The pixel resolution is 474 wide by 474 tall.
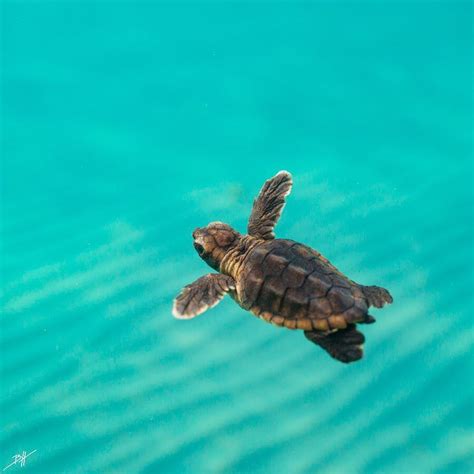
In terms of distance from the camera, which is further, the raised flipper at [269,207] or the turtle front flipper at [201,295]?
the raised flipper at [269,207]

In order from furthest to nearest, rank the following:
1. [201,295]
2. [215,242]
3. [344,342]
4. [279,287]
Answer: [215,242] → [201,295] → [279,287] → [344,342]

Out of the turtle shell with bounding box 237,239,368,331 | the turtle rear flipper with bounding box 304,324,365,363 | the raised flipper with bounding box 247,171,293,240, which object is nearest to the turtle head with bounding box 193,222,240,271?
the raised flipper with bounding box 247,171,293,240

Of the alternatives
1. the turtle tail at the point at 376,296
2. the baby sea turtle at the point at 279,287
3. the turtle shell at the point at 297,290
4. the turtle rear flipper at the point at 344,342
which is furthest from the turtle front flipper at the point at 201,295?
the turtle tail at the point at 376,296

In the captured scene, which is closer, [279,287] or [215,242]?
[279,287]

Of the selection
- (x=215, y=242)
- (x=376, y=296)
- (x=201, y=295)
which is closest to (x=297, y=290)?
(x=376, y=296)

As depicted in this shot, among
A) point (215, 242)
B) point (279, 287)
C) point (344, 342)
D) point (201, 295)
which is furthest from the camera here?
point (215, 242)

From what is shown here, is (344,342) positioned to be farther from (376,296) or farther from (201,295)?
(201,295)

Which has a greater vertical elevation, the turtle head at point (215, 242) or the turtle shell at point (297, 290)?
the turtle head at point (215, 242)

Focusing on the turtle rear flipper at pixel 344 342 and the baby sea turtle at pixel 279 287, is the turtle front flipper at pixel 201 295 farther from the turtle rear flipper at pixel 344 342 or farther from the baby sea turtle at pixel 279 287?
the turtle rear flipper at pixel 344 342
